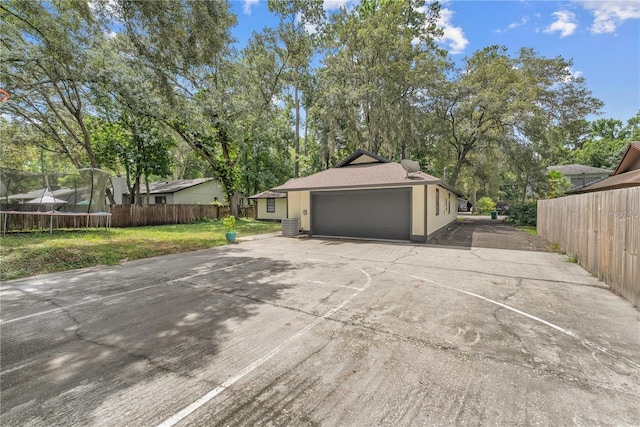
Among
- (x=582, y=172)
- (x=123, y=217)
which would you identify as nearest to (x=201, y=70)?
(x=123, y=217)

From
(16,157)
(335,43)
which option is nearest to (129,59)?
(335,43)

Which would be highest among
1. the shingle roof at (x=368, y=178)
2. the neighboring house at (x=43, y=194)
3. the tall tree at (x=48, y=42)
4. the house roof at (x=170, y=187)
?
the tall tree at (x=48, y=42)

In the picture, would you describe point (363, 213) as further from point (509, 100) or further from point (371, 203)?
point (509, 100)

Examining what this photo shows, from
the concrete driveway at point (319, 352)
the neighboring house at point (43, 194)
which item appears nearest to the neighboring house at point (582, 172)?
the concrete driveway at point (319, 352)

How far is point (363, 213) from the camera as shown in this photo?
40.7 ft

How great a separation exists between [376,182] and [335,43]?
1390cm

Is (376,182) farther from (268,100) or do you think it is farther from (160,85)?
(268,100)

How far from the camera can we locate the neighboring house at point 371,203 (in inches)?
440

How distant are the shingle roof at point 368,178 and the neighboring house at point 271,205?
9.97m

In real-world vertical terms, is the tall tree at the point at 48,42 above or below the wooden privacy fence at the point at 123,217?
above

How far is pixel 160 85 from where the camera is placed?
11.2 metres

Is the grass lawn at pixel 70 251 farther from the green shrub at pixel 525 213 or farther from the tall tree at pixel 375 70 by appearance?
the green shrub at pixel 525 213

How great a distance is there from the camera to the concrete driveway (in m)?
2.11

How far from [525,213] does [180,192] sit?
29.0 meters
